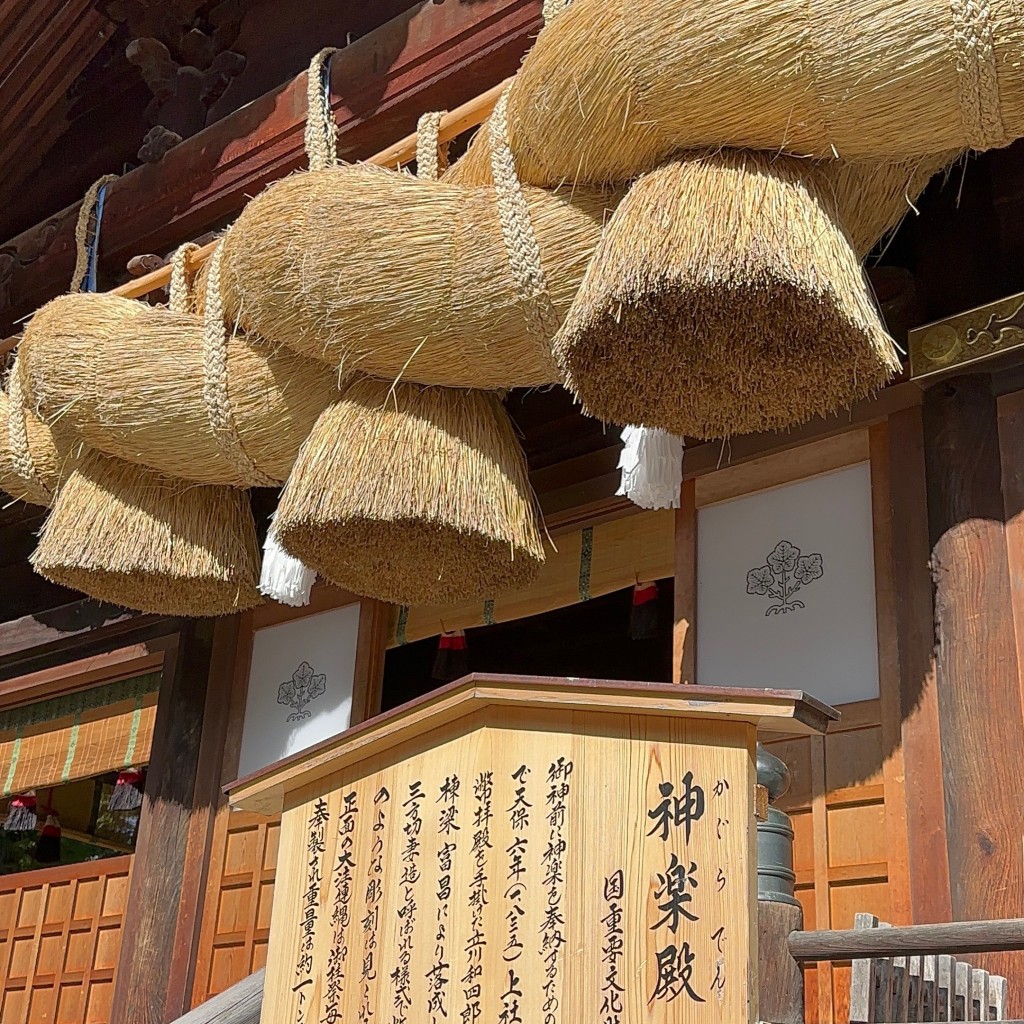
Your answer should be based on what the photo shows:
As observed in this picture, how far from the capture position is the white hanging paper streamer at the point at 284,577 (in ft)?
11.9

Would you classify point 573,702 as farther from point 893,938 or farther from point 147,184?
point 147,184

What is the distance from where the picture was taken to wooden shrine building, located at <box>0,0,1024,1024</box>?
2.96 meters

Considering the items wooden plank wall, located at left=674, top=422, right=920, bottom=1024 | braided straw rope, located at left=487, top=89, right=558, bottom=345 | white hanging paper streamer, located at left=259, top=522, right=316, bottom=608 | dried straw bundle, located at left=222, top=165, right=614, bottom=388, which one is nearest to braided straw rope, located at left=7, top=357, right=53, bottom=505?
white hanging paper streamer, located at left=259, top=522, right=316, bottom=608

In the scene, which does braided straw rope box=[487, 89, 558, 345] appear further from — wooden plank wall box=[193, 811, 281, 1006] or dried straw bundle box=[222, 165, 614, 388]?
wooden plank wall box=[193, 811, 281, 1006]

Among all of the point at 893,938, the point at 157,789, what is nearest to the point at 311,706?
the point at 157,789

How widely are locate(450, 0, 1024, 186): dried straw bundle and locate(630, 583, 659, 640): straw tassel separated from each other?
188cm

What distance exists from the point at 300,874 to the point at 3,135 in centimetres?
385

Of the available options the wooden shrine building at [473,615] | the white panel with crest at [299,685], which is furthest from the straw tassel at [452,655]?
the white panel with crest at [299,685]

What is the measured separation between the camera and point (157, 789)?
16.1ft

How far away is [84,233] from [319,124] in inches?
51.1

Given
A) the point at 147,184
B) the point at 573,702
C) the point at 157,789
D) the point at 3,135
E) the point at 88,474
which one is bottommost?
the point at 573,702

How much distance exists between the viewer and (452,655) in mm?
4852

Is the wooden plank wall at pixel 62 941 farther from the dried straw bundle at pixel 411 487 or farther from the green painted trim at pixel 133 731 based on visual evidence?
the dried straw bundle at pixel 411 487

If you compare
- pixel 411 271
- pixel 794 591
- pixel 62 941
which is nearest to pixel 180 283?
pixel 411 271
